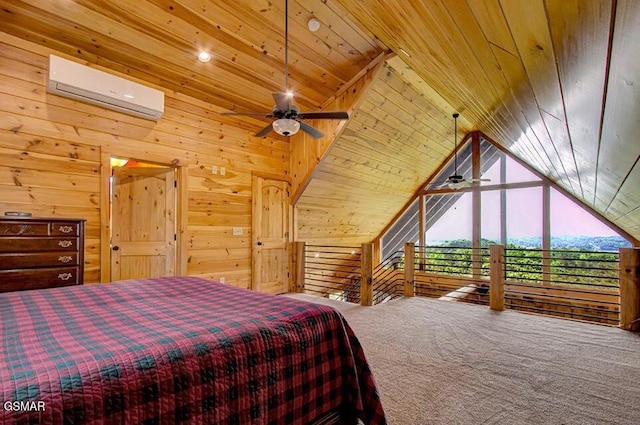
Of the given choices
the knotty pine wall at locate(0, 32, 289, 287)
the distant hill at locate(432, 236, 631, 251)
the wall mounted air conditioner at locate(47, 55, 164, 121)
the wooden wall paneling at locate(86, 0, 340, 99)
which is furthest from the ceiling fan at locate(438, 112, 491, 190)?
the wall mounted air conditioner at locate(47, 55, 164, 121)

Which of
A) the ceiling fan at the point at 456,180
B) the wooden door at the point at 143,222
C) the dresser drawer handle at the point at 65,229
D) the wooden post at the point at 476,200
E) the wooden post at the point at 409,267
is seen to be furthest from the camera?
the wooden post at the point at 476,200

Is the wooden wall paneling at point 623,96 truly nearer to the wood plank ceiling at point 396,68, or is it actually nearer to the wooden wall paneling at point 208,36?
the wood plank ceiling at point 396,68

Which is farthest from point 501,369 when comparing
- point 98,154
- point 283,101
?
point 98,154

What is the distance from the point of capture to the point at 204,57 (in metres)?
3.54

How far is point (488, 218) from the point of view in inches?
272

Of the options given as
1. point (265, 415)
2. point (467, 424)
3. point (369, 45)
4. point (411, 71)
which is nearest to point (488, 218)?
point (411, 71)

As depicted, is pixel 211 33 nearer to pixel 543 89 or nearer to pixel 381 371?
pixel 543 89

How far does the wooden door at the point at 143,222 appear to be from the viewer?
3.90 meters

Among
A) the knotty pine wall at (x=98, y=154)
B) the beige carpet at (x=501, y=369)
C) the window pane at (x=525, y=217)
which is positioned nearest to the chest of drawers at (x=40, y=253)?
the knotty pine wall at (x=98, y=154)

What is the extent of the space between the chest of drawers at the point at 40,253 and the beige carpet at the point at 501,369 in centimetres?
276

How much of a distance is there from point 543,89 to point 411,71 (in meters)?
3.22

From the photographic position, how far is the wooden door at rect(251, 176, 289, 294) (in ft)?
16.4

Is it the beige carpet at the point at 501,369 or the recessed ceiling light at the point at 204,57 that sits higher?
the recessed ceiling light at the point at 204,57

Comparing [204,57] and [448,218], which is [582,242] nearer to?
[448,218]
